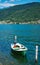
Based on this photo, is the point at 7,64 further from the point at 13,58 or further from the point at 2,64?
the point at 13,58

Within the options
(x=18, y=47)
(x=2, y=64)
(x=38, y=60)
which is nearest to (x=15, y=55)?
(x=18, y=47)

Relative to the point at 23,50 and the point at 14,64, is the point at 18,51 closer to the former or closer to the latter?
the point at 23,50

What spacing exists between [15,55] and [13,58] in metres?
2.26

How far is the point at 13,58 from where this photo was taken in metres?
47.7

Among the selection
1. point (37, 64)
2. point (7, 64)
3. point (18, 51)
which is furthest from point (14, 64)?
point (18, 51)

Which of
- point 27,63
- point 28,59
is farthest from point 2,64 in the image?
point 28,59

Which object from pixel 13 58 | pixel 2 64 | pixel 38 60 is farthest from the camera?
pixel 13 58

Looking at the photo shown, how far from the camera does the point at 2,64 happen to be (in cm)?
3978

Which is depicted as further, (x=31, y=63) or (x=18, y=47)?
(x=18, y=47)

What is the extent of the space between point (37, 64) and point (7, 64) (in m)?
5.36

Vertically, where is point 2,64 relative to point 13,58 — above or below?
above

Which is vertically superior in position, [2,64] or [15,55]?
[2,64]

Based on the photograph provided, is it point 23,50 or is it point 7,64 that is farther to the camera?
point 23,50

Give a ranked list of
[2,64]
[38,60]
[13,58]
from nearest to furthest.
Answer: [2,64], [38,60], [13,58]
